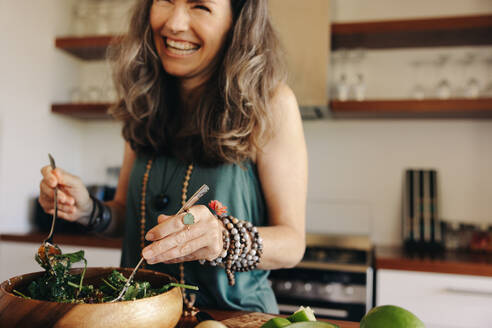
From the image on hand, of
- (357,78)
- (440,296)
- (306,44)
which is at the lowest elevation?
(440,296)

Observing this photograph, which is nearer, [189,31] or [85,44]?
[189,31]

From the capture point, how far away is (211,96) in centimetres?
103

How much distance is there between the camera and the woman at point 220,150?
0.96 metres

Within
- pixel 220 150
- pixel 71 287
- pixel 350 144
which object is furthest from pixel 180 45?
pixel 350 144

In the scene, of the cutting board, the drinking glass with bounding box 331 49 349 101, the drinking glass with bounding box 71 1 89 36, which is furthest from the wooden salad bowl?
the drinking glass with bounding box 71 1 89 36

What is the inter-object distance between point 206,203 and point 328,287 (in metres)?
1.13

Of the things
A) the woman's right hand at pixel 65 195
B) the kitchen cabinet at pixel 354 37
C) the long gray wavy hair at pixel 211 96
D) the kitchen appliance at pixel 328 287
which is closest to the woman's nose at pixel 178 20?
the long gray wavy hair at pixel 211 96

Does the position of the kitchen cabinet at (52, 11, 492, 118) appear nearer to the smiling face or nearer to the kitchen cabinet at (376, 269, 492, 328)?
the kitchen cabinet at (376, 269, 492, 328)

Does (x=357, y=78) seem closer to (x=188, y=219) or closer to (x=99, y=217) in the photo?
(x=99, y=217)

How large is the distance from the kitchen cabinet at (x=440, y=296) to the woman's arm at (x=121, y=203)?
3.91ft

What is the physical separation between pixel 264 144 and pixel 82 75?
2307mm

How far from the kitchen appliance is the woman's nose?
1.31 meters

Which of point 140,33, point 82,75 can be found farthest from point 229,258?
point 82,75

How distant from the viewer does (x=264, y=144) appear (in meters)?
1.00
